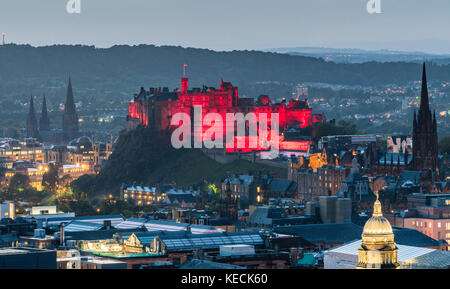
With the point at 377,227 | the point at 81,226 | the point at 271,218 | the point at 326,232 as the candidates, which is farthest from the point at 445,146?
the point at 377,227

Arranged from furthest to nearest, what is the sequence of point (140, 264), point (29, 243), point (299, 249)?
point (29, 243), point (299, 249), point (140, 264)

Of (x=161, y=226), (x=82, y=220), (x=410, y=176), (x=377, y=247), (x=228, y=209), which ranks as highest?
(x=377, y=247)

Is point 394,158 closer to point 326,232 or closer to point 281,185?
point 281,185

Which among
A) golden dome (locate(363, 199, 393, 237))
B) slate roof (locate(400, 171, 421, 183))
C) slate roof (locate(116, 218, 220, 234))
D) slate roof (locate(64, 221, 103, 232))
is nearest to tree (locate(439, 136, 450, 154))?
slate roof (locate(400, 171, 421, 183))

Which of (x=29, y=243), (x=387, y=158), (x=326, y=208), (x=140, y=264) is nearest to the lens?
(x=140, y=264)

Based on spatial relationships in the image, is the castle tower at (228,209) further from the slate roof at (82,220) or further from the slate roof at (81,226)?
the slate roof at (81,226)

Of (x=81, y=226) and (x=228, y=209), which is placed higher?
(x=228, y=209)

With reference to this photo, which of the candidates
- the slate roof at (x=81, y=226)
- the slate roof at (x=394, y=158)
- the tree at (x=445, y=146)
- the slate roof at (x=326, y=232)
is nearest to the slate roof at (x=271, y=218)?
the slate roof at (x=326, y=232)
